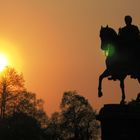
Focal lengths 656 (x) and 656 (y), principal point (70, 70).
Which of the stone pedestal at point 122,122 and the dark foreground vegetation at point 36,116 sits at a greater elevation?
the dark foreground vegetation at point 36,116

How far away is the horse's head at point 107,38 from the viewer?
104 feet

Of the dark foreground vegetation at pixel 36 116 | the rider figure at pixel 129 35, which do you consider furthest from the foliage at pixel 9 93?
the rider figure at pixel 129 35


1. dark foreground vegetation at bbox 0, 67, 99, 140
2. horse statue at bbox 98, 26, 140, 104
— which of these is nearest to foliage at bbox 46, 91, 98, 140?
dark foreground vegetation at bbox 0, 67, 99, 140

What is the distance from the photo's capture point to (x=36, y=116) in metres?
102

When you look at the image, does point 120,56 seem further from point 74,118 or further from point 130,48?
point 74,118

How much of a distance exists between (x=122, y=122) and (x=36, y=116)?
239 ft

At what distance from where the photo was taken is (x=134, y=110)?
2994 centimetres

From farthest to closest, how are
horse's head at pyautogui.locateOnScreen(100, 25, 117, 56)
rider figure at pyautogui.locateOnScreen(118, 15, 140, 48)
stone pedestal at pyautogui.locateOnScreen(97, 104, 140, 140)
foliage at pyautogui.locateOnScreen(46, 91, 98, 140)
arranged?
foliage at pyautogui.locateOnScreen(46, 91, 98, 140), rider figure at pyautogui.locateOnScreen(118, 15, 140, 48), horse's head at pyautogui.locateOnScreen(100, 25, 117, 56), stone pedestal at pyautogui.locateOnScreen(97, 104, 140, 140)

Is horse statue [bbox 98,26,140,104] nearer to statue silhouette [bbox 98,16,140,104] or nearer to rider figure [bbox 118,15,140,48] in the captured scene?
statue silhouette [bbox 98,16,140,104]

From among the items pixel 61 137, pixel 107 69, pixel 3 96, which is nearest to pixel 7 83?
pixel 3 96

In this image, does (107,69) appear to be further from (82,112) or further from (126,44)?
(82,112)

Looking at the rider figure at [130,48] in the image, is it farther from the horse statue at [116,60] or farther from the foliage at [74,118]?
the foliage at [74,118]

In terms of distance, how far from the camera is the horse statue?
31875 mm

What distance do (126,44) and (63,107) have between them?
240 feet
